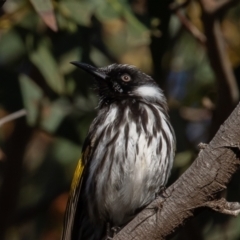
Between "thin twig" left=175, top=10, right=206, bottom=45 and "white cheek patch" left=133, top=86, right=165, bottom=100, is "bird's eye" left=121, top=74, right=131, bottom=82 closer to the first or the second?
"white cheek patch" left=133, top=86, right=165, bottom=100

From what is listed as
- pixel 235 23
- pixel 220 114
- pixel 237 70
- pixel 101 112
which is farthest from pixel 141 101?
pixel 235 23

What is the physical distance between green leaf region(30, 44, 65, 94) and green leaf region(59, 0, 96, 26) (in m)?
0.29

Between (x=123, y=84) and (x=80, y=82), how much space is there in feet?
2.59

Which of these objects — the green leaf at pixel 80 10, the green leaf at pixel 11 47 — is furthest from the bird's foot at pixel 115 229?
the green leaf at pixel 11 47

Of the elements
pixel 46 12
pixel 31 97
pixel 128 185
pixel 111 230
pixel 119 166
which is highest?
pixel 46 12

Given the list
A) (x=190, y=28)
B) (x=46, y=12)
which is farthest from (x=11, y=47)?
(x=46, y=12)

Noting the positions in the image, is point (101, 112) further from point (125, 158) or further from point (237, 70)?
point (237, 70)

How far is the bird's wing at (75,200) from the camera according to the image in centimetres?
433

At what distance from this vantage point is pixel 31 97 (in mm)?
5230

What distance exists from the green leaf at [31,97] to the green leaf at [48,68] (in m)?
0.10

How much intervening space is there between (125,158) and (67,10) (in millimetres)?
1358

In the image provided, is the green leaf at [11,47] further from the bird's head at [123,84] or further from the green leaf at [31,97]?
the bird's head at [123,84]

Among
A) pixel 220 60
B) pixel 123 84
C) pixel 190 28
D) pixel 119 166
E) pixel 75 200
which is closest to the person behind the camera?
pixel 119 166

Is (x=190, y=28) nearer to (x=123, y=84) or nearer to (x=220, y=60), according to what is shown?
(x=220, y=60)
